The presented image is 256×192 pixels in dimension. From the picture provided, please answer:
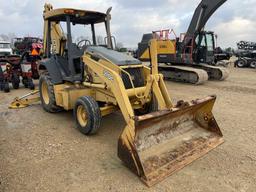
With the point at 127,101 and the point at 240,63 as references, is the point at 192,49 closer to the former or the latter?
the point at 127,101

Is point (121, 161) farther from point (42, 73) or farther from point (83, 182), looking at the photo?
point (42, 73)

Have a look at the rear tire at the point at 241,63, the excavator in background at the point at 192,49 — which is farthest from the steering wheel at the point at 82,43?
the rear tire at the point at 241,63

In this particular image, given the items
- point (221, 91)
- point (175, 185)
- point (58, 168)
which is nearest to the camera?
point (175, 185)

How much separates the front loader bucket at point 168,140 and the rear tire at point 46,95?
3.03 m

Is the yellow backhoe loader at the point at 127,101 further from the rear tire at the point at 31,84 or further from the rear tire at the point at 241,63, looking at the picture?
the rear tire at the point at 241,63

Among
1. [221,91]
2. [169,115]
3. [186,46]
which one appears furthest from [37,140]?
[186,46]

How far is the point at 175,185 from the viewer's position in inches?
131

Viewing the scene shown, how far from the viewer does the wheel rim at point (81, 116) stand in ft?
16.5

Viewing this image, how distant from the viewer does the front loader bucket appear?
3.51 metres

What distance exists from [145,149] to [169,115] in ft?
2.21

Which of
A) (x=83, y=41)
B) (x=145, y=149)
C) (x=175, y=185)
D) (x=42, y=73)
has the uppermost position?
(x=83, y=41)

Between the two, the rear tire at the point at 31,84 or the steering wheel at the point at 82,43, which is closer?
the steering wheel at the point at 82,43

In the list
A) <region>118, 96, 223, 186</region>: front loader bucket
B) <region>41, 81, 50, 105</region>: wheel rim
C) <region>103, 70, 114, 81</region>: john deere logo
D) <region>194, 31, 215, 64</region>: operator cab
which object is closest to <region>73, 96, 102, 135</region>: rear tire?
<region>103, 70, 114, 81</region>: john deere logo

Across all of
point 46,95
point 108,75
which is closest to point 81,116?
point 108,75
